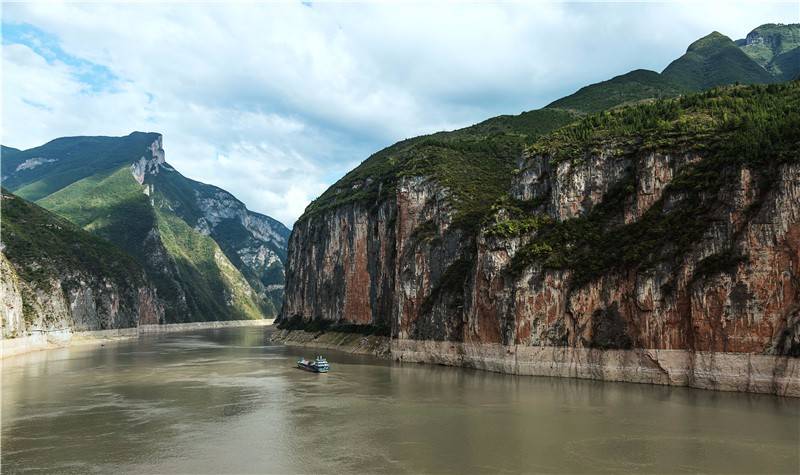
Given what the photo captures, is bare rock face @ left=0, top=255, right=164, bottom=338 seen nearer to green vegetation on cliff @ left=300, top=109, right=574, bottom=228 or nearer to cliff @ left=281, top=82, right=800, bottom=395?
green vegetation on cliff @ left=300, top=109, right=574, bottom=228

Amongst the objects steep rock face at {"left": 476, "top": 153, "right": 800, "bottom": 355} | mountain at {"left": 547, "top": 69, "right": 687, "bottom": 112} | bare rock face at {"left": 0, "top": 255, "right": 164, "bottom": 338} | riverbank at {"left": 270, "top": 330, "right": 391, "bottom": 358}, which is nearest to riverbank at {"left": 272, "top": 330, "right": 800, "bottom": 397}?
steep rock face at {"left": 476, "top": 153, "right": 800, "bottom": 355}

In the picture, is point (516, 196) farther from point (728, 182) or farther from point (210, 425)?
point (210, 425)

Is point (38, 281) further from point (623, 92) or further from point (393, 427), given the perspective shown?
point (623, 92)

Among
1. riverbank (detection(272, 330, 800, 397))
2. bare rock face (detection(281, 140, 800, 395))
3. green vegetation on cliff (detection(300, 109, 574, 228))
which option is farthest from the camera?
green vegetation on cliff (detection(300, 109, 574, 228))

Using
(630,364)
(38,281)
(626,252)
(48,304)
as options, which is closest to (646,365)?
(630,364)

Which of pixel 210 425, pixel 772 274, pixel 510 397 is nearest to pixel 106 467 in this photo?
pixel 210 425

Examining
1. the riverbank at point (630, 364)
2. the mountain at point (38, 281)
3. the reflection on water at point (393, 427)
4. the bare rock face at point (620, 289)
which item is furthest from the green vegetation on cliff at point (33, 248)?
the riverbank at point (630, 364)
